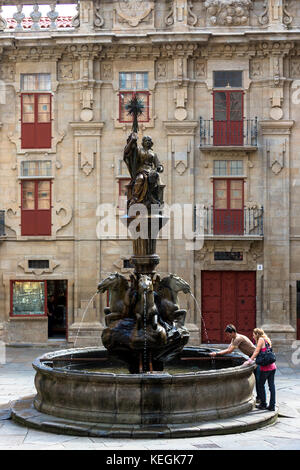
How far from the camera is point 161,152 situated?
25.7 meters

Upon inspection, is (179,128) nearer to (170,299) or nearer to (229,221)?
(229,221)

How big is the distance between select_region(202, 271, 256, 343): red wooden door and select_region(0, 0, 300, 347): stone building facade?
0.17 feet

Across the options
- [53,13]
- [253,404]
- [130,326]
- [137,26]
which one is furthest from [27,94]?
[253,404]

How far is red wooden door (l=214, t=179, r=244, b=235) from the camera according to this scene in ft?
83.7

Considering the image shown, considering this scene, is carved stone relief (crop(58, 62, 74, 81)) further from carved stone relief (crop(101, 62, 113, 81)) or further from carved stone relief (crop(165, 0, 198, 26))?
carved stone relief (crop(165, 0, 198, 26))

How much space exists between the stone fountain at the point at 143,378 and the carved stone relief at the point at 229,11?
1362cm

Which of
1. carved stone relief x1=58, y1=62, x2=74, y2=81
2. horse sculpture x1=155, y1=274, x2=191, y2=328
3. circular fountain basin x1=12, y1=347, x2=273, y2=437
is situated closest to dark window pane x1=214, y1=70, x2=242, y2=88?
carved stone relief x1=58, y1=62, x2=74, y2=81

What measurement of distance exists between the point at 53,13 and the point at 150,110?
519 cm

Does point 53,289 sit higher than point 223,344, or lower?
higher

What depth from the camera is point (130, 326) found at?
13.0 meters

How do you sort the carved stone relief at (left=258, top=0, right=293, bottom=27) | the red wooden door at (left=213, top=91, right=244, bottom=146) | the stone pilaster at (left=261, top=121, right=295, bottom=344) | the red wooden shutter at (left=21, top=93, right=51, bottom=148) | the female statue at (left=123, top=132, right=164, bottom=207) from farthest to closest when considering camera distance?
the red wooden shutter at (left=21, top=93, right=51, bottom=148) < the red wooden door at (left=213, top=91, right=244, bottom=146) < the carved stone relief at (left=258, top=0, right=293, bottom=27) < the stone pilaster at (left=261, top=121, right=295, bottom=344) < the female statue at (left=123, top=132, right=164, bottom=207)

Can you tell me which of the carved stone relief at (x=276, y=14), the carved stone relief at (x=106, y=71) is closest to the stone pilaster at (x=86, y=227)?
the carved stone relief at (x=106, y=71)

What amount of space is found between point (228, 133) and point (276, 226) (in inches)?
152
